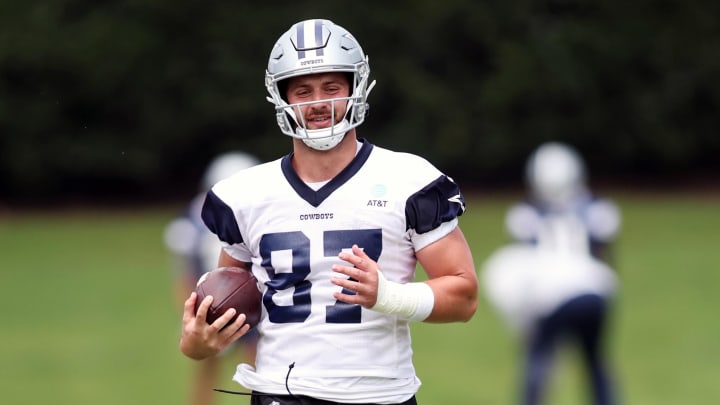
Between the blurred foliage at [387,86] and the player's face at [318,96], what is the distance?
1919 cm

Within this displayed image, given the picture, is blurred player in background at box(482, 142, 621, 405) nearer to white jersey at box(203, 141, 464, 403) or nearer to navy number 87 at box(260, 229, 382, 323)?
white jersey at box(203, 141, 464, 403)

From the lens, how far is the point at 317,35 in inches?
150

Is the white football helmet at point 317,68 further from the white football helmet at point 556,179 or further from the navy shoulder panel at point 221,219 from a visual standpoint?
the white football helmet at point 556,179

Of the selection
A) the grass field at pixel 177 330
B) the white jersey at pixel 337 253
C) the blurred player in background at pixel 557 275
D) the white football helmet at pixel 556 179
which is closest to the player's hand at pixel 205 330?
the white jersey at pixel 337 253

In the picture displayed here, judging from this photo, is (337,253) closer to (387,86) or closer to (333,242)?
(333,242)

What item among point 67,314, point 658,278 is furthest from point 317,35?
point 658,278

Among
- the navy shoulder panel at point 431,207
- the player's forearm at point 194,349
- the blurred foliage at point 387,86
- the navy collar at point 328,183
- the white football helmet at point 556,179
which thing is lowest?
the player's forearm at point 194,349

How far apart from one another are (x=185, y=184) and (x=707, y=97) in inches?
417

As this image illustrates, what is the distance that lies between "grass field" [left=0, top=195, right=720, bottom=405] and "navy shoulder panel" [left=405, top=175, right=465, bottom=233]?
4974 mm

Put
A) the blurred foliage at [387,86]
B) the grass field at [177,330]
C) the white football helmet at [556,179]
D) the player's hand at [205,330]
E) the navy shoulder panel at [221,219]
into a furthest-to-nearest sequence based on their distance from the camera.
Answer: the blurred foliage at [387,86] < the grass field at [177,330] < the white football helmet at [556,179] < the navy shoulder panel at [221,219] < the player's hand at [205,330]

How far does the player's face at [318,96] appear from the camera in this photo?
3750 mm

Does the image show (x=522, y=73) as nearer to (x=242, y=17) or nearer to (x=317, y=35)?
(x=242, y=17)

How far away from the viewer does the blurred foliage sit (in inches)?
920

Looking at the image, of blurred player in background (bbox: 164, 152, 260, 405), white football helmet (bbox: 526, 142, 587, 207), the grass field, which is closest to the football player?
white football helmet (bbox: 526, 142, 587, 207)
